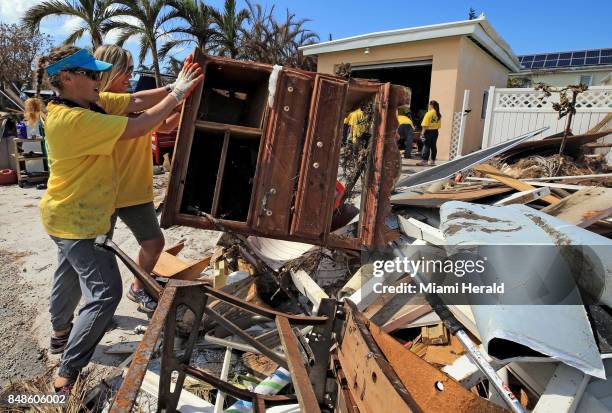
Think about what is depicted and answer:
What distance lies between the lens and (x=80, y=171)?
7.29 ft

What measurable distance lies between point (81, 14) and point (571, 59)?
22.9m

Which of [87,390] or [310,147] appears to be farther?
[310,147]

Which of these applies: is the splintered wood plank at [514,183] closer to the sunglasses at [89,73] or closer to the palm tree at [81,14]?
the sunglasses at [89,73]

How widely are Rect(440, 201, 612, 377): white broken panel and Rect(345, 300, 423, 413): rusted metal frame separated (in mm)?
525

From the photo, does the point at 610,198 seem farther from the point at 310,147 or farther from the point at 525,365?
the point at 310,147

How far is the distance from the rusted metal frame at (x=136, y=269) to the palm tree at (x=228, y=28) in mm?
13766

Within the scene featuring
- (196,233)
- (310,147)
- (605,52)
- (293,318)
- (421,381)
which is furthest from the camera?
(605,52)

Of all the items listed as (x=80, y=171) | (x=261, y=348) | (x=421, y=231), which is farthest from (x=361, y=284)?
(x=80, y=171)

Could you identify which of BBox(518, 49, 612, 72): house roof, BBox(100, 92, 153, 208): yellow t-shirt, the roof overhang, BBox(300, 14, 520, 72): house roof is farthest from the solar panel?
BBox(100, 92, 153, 208): yellow t-shirt

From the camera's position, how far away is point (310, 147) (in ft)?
8.28

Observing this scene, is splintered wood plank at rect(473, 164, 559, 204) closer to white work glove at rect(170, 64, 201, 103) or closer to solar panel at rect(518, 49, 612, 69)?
white work glove at rect(170, 64, 201, 103)

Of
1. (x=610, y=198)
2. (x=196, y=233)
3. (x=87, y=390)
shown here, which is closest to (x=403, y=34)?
(x=196, y=233)

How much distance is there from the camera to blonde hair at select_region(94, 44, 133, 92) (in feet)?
8.47

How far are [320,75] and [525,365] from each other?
192 cm
